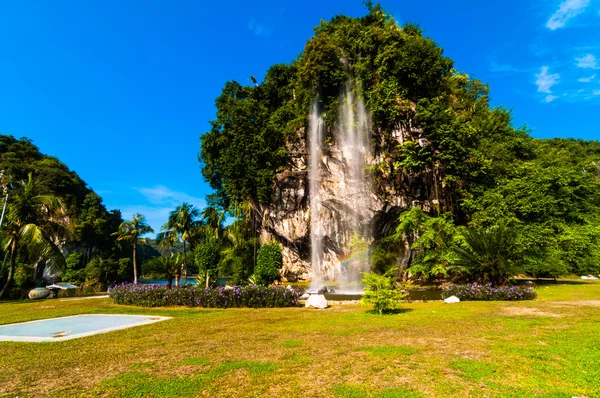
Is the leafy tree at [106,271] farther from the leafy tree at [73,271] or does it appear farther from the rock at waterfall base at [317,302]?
the rock at waterfall base at [317,302]

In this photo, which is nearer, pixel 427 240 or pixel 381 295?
pixel 381 295

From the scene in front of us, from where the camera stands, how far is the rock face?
88.3ft

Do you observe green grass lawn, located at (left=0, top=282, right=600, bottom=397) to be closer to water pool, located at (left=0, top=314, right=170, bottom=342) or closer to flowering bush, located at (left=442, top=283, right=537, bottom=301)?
water pool, located at (left=0, top=314, right=170, bottom=342)

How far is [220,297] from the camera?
43.9 ft

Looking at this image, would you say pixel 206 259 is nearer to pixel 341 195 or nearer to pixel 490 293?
pixel 341 195

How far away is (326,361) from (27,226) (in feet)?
76.5

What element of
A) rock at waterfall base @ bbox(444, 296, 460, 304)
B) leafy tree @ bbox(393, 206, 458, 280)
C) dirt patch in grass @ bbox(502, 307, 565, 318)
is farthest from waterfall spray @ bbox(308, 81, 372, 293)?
dirt patch in grass @ bbox(502, 307, 565, 318)

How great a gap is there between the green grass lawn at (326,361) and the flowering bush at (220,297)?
5.08 m

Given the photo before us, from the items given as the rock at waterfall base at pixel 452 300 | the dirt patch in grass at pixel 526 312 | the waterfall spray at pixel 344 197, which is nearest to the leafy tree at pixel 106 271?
the waterfall spray at pixel 344 197

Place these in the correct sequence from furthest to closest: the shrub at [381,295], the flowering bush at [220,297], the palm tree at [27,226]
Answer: the palm tree at [27,226], the flowering bush at [220,297], the shrub at [381,295]

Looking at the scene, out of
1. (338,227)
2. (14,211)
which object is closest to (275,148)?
(338,227)

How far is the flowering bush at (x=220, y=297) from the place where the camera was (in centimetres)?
1339

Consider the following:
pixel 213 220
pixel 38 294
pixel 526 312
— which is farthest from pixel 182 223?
pixel 526 312

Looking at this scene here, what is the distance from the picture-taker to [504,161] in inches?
1030
